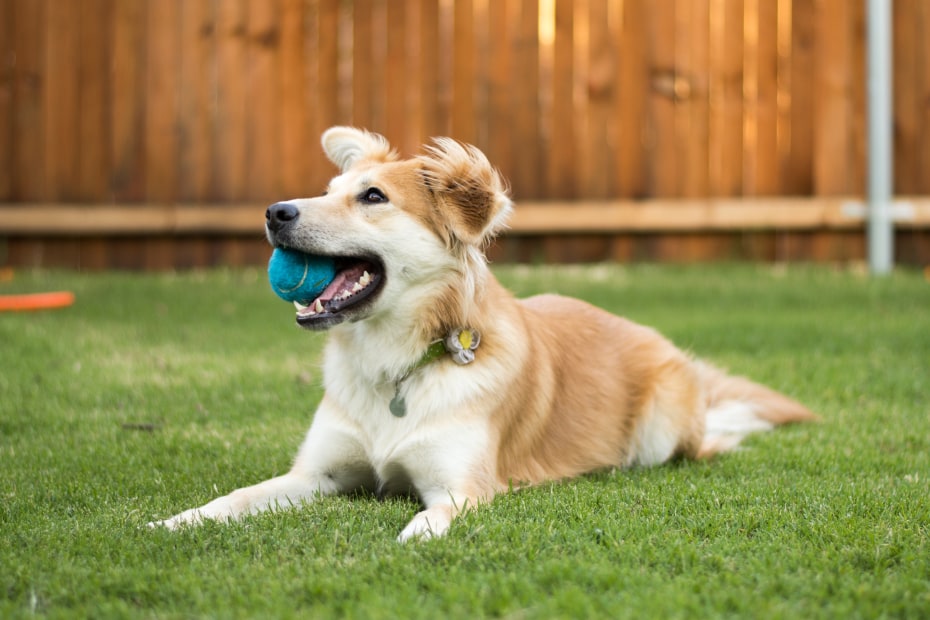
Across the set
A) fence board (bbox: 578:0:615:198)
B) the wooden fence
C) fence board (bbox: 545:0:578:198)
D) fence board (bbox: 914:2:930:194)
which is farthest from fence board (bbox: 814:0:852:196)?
fence board (bbox: 545:0:578:198)

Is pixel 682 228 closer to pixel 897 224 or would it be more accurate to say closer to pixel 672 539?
pixel 897 224

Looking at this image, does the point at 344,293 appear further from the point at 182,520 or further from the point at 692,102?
the point at 692,102

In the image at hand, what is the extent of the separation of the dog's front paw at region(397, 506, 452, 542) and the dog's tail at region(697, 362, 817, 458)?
183 cm

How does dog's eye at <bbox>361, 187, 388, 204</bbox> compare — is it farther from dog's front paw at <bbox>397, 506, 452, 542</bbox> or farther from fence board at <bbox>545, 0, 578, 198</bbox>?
fence board at <bbox>545, 0, 578, 198</bbox>

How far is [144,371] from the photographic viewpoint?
230 inches

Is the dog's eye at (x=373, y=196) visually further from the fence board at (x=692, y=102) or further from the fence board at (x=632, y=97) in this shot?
the fence board at (x=692, y=102)

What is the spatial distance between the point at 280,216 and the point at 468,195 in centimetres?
64

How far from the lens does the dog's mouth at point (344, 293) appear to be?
3684 millimetres

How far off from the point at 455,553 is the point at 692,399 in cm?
189

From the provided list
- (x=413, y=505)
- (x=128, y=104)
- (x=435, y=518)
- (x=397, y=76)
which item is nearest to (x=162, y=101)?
(x=128, y=104)

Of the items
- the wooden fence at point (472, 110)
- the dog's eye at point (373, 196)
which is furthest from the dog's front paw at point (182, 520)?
the wooden fence at point (472, 110)

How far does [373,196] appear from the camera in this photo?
391 cm

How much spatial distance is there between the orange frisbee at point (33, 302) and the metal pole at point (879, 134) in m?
5.97

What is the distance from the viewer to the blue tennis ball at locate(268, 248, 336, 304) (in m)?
3.81
